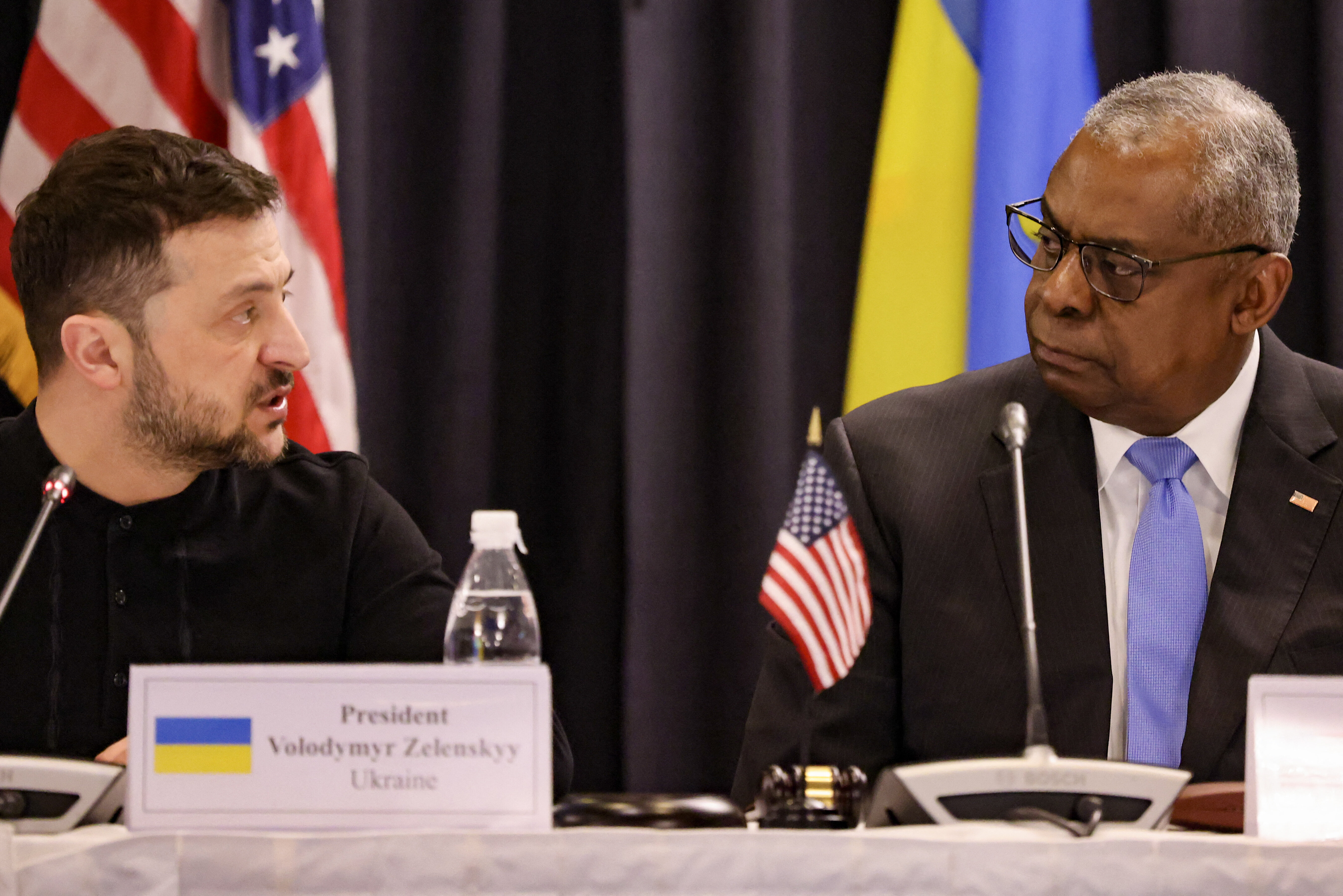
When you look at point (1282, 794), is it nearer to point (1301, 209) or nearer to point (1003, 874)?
point (1003, 874)

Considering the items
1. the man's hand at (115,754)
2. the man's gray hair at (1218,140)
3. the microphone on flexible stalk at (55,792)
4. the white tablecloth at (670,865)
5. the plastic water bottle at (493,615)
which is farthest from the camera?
the man's gray hair at (1218,140)

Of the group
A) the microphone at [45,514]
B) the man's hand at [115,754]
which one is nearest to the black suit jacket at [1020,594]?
the man's hand at [115,754]

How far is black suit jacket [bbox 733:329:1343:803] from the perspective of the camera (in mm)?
1604

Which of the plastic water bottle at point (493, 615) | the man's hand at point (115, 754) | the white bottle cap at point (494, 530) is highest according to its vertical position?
the white bottle cap at point (494, 530)

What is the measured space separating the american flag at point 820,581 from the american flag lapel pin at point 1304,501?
716 millimetres

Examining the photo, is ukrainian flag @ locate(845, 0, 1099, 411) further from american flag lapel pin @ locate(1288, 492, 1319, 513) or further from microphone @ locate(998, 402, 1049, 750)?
microphone @ locate(998, 402, 1049, 750)

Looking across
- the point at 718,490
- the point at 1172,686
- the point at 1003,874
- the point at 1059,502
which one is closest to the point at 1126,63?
Result: the point at 718,490

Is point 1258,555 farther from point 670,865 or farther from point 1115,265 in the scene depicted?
point 670,865

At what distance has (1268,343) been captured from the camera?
73.8 inches

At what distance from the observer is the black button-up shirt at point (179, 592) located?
1.70m

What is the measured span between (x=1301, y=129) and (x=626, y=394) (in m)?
1.47

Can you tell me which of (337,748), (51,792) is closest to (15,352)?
(51,792)

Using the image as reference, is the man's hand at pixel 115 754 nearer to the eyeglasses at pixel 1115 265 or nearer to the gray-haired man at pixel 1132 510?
the gray-haired man at pixel 1132 510

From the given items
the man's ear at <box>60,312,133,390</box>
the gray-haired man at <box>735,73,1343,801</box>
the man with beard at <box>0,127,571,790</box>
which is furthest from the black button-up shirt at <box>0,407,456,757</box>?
the gray-haired man at <box>735,73,1343,801</box>
